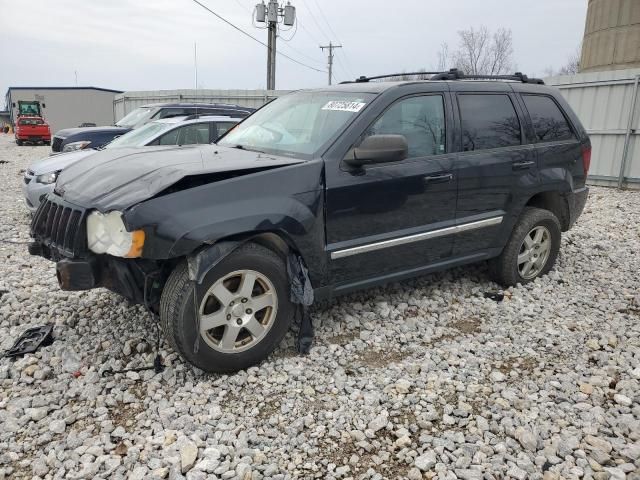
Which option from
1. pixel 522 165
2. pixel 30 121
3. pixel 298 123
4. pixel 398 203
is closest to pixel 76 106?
pixel 30 121

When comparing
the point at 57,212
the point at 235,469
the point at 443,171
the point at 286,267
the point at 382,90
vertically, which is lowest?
the point at 235,469

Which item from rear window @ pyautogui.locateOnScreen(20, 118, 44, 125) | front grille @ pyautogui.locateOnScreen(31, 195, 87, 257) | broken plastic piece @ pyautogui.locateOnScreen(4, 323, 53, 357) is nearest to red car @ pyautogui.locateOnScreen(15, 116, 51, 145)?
rear window @ pyautogui.locateOnScreen(20, 118, 44, 125)

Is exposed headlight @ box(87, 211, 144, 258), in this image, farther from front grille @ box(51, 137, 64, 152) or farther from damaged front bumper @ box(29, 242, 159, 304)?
front grille @ box(51, 137, 64, 152)

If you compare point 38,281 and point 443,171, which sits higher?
point 443,171

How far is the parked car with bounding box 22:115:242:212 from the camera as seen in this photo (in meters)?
6.49

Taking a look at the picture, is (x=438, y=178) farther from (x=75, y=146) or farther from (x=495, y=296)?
(x=75, y=146)

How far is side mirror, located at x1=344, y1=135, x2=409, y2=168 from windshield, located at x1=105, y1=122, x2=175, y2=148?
485 cm

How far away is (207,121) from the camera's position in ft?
26.2

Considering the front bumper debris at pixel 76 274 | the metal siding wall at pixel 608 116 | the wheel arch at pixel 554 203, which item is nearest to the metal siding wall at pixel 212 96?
the metal siding wall at pixel 608 116

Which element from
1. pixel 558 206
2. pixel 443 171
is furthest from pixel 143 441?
pixel 558 206

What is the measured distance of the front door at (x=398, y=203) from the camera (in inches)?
137

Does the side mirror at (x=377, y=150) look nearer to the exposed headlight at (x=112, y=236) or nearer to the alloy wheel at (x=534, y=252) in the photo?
the exposed headlight at (x=112, y=236)

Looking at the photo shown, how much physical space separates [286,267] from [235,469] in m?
1.28

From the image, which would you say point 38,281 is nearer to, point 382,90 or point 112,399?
point 112,399
